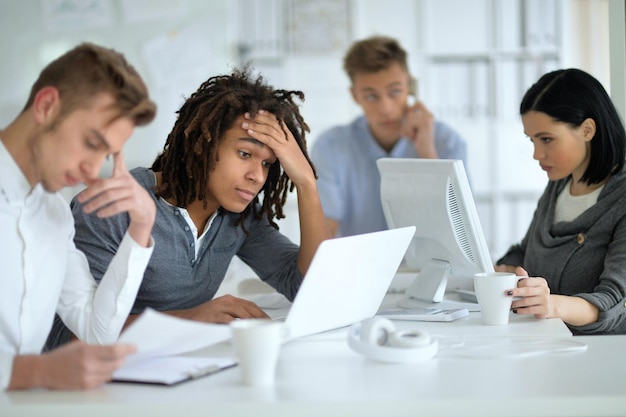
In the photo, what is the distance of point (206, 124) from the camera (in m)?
1.70

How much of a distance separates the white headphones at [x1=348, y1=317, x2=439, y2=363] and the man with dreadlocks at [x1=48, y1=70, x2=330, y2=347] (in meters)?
0.36

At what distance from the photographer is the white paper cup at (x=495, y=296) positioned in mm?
1553

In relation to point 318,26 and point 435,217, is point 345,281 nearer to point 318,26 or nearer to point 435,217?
point 435,217

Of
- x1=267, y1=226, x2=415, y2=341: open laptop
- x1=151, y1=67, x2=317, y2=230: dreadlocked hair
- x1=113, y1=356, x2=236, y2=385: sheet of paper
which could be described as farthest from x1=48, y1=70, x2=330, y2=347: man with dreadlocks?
x1=113, y1=356, x2=236, y2=385: sheet of paper

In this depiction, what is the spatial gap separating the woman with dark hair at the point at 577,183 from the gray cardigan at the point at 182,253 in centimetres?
62

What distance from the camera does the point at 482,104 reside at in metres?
4.35

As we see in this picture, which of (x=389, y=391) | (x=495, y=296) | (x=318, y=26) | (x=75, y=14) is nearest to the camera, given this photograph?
(x=389, y=391)

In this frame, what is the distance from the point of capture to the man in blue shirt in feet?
10.1

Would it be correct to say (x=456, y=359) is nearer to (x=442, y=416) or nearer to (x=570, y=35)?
(x=442, y=416)

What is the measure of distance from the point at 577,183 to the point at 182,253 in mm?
1006

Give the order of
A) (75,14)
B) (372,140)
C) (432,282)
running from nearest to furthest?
(432,282) → (372,140) → (75,14)

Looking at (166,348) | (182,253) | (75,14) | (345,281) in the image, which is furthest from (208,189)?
(75,14)

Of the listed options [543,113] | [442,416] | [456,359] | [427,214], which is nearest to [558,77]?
[543,113]

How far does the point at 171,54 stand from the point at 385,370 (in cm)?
322
